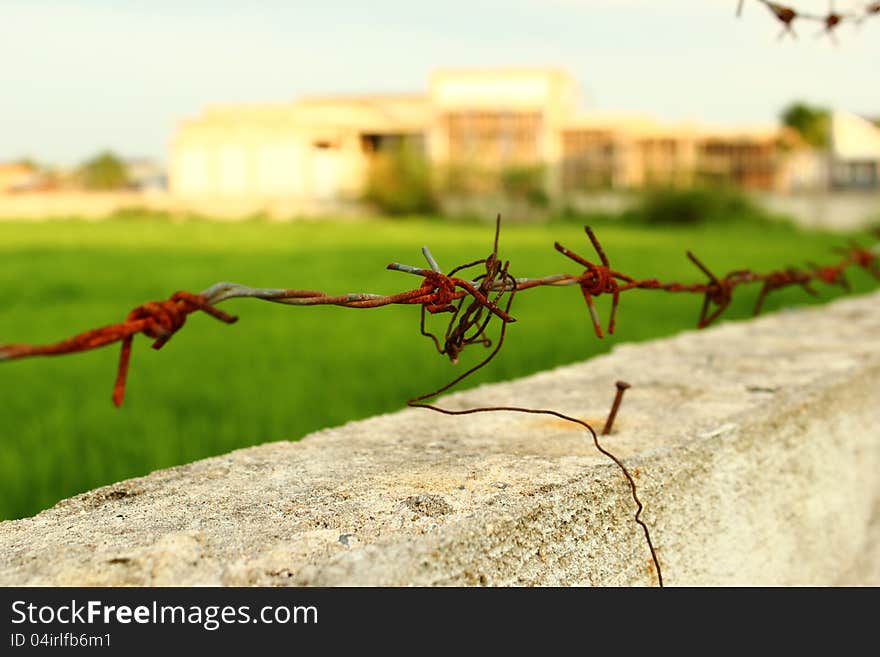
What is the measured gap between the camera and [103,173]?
61750mm

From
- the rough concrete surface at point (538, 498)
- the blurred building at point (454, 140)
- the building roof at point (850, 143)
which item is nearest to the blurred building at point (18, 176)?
the blurred building at point (454, 140)

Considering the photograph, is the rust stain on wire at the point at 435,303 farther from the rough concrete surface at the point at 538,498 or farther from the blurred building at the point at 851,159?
the blurred building at the point at 851,159

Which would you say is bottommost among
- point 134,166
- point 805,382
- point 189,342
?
point 134,166

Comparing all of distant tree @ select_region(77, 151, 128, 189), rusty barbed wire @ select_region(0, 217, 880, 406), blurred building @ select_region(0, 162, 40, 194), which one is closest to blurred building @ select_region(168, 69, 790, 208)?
blurred building @ select_region(0, 162, 40, 194)

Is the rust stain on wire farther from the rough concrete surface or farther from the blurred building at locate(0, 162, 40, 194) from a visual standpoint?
the blurred building at locate(0, 162, 40, 194)

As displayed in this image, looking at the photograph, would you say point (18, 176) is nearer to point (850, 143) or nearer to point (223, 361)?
point (850, 143)

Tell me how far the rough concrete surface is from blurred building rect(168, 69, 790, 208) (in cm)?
3336

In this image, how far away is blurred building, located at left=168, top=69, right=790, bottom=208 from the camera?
1485 inches

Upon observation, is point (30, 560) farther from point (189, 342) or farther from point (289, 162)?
point (289, 162)

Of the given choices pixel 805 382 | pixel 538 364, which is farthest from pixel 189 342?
pixel 805 382

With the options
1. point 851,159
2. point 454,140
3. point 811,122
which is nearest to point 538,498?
point 454,140

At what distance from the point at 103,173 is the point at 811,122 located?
40.2 meters
